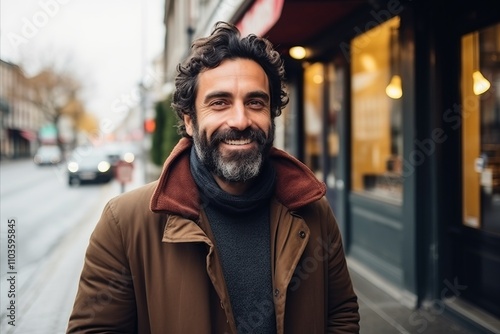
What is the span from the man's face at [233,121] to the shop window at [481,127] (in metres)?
3.63

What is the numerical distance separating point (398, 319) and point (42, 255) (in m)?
6.15

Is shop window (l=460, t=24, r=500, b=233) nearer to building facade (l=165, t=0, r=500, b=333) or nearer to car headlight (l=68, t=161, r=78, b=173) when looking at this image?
building facade (l=165, t=0, r=500, b=333)

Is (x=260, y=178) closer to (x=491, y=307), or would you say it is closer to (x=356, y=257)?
(x=491, y=307)

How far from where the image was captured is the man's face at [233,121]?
1.86 meters

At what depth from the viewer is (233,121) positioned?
6.03 feet

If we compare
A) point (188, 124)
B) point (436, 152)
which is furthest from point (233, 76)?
point (436, 152)

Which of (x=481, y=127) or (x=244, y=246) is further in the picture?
(x=481, y=127)

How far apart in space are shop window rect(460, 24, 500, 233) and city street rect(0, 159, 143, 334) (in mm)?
4239

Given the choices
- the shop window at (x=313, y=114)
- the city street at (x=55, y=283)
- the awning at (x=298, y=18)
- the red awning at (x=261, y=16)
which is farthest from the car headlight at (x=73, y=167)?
the red awning at (x=261, y=16)

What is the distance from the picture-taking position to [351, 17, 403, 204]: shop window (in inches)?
Result: 267

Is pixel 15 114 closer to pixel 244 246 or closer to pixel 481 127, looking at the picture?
pixel 481 127

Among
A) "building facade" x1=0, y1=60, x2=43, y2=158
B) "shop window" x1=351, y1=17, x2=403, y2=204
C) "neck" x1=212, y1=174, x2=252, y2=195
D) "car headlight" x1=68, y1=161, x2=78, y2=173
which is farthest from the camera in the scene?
"building facade" x1=0, y1=60, x2=43, y2=158

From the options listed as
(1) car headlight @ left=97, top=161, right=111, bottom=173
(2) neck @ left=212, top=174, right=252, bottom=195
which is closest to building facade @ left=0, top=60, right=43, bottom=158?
(1) car headlight @ left=97, top=161, right=111, bottom=173

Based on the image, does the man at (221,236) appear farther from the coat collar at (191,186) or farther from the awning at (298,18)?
the awning at (298,18)
